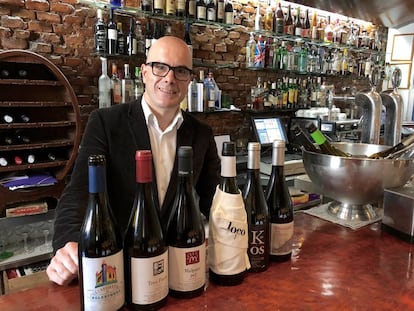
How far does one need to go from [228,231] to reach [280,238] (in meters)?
0.21

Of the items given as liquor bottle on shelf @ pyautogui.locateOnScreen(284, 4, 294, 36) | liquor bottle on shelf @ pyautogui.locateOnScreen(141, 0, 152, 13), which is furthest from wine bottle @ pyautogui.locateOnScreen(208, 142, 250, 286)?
liquor bottle on shelf @ pyautogui.locateOnScreen(284, 4, 294, 36)

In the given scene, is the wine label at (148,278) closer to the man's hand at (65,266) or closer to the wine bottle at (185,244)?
the wine bottle at (185,244)

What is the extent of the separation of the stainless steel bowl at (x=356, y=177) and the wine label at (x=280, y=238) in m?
0.36

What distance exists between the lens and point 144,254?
680mm

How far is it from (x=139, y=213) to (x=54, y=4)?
207cm

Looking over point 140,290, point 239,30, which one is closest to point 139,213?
point 140,290

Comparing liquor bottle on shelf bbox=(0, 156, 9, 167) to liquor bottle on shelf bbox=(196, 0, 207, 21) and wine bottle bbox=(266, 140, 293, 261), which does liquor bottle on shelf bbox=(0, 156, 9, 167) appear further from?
liquor bottle on shelf bbox=(196, 0, 207, 21)

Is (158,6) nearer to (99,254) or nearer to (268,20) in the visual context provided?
(268,20)

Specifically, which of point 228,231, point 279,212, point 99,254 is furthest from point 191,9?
point 99,254

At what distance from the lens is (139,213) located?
71 cm

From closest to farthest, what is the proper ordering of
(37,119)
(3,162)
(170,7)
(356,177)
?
(356,177) < (3,162) < (37,119) < (170,7)

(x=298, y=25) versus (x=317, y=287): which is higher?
(x=298, y=25)

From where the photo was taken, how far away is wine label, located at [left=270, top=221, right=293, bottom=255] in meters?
0.92

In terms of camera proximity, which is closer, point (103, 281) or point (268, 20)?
point (103, 281)
